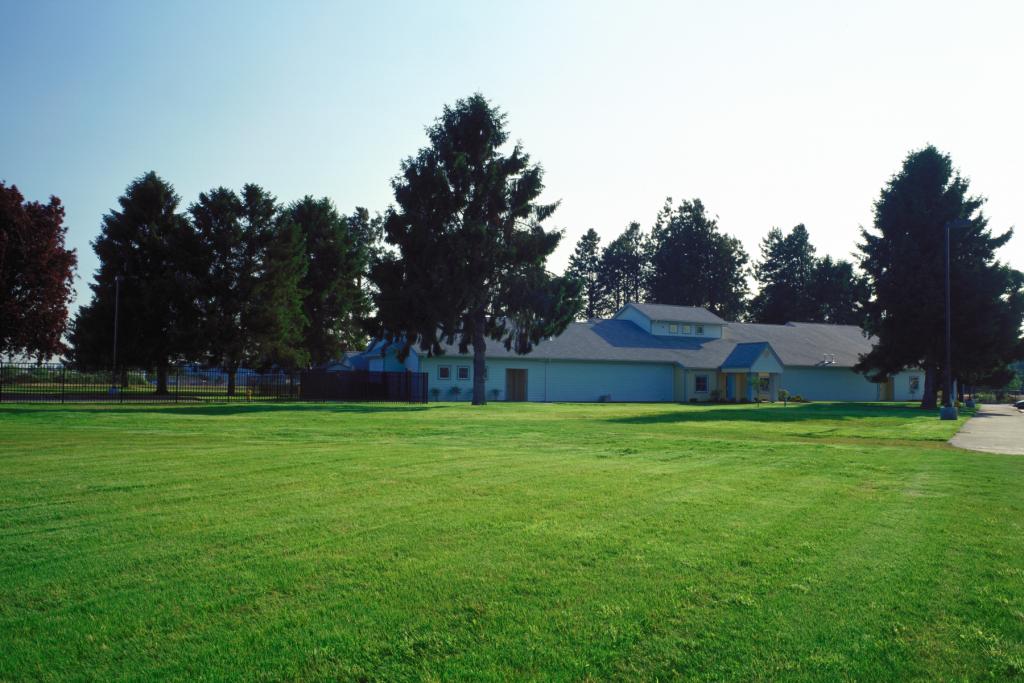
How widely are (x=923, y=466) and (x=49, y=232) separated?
105ft

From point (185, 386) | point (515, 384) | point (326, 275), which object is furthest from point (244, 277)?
point (515, 384)

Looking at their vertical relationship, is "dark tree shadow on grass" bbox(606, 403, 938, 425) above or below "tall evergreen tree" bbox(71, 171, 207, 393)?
below

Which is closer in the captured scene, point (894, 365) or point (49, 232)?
point (49, 232)

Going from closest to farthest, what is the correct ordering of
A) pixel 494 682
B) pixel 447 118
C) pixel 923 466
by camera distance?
pixel 494 682
pixel 923 466
pixel 447 118

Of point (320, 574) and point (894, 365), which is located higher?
point (894, 365)

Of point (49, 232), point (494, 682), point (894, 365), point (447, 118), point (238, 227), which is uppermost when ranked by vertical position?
point (447, 118)

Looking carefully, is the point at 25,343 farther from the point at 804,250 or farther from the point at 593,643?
the point at 804,250

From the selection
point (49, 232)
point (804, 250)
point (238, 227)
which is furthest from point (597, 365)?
point (804, 250)

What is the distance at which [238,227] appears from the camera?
4434cm

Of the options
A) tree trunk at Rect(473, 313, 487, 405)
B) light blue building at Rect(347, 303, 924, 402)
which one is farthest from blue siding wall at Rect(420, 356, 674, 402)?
tree trunk at Rect(473, 313, 487, 405)

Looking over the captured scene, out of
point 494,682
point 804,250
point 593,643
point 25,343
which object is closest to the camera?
point 494,682

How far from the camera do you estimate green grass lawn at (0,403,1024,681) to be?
4203 mm

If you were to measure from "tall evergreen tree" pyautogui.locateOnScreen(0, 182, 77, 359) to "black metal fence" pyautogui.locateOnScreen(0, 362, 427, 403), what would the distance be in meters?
1.14

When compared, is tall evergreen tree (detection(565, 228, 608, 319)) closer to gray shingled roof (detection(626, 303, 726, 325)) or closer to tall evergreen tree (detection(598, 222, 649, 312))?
tall evergreen tree (detection(598, 222, 649, 312))
